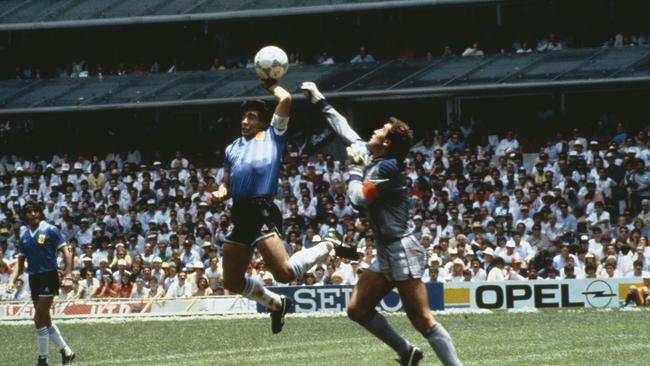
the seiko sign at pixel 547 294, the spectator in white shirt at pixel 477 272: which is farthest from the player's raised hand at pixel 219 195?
the spectator in white shirt at pixel 477 272

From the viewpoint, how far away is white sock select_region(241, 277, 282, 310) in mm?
11812

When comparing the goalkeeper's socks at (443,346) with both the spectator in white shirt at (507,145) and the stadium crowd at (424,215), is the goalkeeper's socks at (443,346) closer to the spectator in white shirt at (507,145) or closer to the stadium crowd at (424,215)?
the stadium crowd at (424,215)

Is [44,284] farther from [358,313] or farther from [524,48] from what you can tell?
[524,48]

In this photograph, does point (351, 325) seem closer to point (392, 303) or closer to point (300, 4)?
point (392, 303)

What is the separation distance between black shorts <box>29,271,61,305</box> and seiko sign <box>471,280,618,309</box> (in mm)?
A: 9327

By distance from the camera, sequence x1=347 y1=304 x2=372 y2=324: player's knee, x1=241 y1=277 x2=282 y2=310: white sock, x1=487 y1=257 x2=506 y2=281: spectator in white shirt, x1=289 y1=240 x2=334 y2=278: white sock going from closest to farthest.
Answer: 1. x1=347 y1=304 x2=372 y2=324: player's knee
2. x1=289 y1=240 x2=334 y2=278: white sock
3. x1=241 y1=277 x2=282 y2=310: white sock
4. x1=487 y1=257 x2=506 y2=281: spectator in white shirt

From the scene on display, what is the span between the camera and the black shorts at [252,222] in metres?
11.7

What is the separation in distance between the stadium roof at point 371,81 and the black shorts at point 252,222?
786 inches

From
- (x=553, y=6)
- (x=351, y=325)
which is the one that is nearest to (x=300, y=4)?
(x=553, y=6)

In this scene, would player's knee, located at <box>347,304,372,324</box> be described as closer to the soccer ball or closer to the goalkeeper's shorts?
the goalkeeper's shorts

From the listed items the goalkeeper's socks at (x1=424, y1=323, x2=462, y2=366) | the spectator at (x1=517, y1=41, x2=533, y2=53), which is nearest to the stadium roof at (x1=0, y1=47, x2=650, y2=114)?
the spectator at (x1=517, y1=41, x2=533, y2=53)

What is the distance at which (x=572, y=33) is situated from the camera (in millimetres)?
33625

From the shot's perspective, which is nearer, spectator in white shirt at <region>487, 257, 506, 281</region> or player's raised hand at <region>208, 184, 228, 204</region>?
player's raised hand at <region>208, 184, 228, 204</region>

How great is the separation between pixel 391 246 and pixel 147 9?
2882 cm
